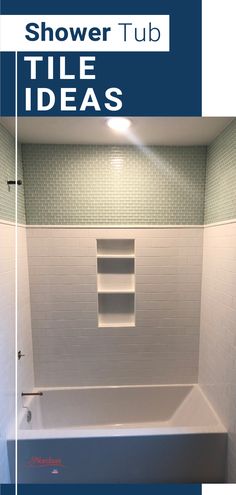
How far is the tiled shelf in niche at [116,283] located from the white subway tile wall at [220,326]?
0.61 metres

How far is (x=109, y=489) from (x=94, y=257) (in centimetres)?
148

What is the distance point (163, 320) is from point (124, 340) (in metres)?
0.37

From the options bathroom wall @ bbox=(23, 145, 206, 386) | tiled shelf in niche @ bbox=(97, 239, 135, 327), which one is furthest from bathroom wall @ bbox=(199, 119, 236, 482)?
Answer: tiled shelf in niche @ bbox=(97, 239, 135, 327)

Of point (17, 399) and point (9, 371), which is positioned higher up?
point (9, 371)

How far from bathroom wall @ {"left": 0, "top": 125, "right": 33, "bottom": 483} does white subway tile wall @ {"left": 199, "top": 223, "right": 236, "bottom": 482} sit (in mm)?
1372

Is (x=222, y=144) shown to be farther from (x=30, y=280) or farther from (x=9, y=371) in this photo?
(x=9, y=371)

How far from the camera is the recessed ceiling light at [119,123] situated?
1.39m

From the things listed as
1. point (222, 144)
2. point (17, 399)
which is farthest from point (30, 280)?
point (222, 144)

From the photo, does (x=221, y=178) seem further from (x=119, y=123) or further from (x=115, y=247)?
(x=115, y=247)

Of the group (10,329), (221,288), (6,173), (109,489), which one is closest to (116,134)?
(6,173)

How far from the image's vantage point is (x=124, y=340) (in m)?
1.96

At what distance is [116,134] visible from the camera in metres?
1.64

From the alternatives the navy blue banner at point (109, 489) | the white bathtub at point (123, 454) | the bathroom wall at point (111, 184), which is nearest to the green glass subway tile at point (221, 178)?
the bathroom wall at point (111, 184)

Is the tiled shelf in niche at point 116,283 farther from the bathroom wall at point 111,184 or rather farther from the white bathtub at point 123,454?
the white bathtub at point 123,454
